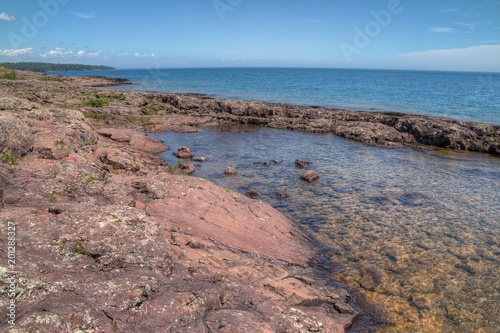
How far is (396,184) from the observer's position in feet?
77.3

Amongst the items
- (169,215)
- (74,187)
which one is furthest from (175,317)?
(74,187)

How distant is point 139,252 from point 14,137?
9178 millimetres

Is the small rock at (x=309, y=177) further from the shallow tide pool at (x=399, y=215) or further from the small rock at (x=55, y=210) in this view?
the small rock at (x=55, y=210)

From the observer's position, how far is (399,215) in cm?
1827

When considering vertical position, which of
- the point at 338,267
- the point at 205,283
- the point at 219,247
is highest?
the point at 205,283

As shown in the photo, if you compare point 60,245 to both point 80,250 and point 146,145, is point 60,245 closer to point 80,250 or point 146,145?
point 80,250

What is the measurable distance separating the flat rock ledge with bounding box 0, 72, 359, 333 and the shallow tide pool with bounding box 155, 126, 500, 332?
85.5 inches

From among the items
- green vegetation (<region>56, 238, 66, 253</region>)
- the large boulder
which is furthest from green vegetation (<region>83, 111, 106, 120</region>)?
green vegetation (<region>56, 238, 66, 253</region>)

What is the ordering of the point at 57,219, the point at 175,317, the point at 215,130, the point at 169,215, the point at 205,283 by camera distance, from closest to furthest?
the point at 175,317, the point at 205,283, the point at 57,219, the point at 169,215, the point at 215,130

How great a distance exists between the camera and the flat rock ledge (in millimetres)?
6328

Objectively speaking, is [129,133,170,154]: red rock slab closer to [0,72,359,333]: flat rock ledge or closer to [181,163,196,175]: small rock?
[181,163,196,175]: small rock

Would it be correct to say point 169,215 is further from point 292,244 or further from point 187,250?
point 292,244

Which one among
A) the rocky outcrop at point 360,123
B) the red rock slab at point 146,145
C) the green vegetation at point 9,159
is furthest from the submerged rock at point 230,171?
the rocky outcrop at point 360,123

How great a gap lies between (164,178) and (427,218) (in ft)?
47.9
